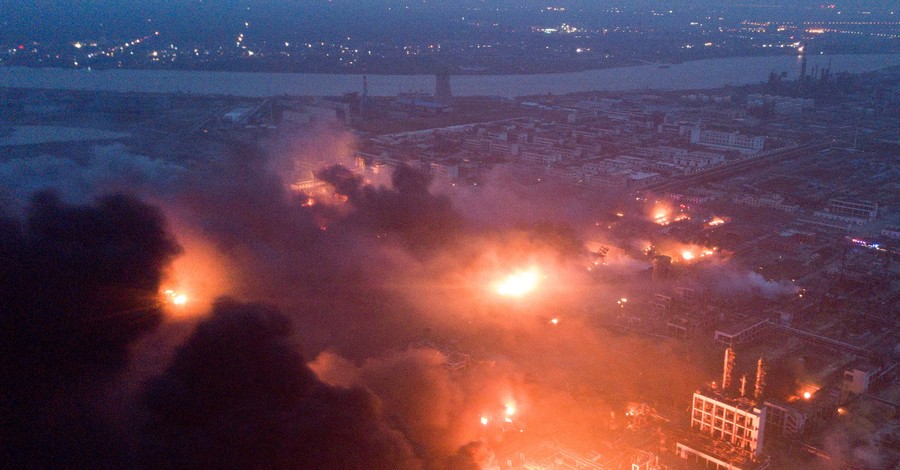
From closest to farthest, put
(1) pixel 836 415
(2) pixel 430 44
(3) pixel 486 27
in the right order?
(1) pixel 836 415 → (2) pixel 430 44 → (3) pixel 486 27

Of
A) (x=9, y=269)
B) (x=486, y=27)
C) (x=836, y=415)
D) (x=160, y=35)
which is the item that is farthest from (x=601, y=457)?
(x=486, y=27)

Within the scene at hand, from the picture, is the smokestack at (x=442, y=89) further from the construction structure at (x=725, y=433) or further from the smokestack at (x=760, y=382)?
the construction structure at (x=725, y=433)

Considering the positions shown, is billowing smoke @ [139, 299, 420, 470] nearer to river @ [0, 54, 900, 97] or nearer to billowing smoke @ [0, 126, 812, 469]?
billowing smoke @ [0, 126, 812, 469]

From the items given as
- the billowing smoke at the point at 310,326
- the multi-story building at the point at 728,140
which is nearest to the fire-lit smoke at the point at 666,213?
the billowing smoke at the point at 310,326

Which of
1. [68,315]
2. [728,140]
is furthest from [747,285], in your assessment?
[728,140]

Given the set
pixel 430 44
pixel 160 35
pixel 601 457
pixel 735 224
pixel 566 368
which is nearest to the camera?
pixel 601 457

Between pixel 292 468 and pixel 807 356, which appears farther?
pixel 807 356

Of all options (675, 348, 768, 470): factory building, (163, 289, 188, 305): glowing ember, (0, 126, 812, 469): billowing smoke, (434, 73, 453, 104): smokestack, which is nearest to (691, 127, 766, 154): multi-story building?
(434, 73, 453, 104): smokestack

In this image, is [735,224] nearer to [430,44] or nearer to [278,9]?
[430,44]
